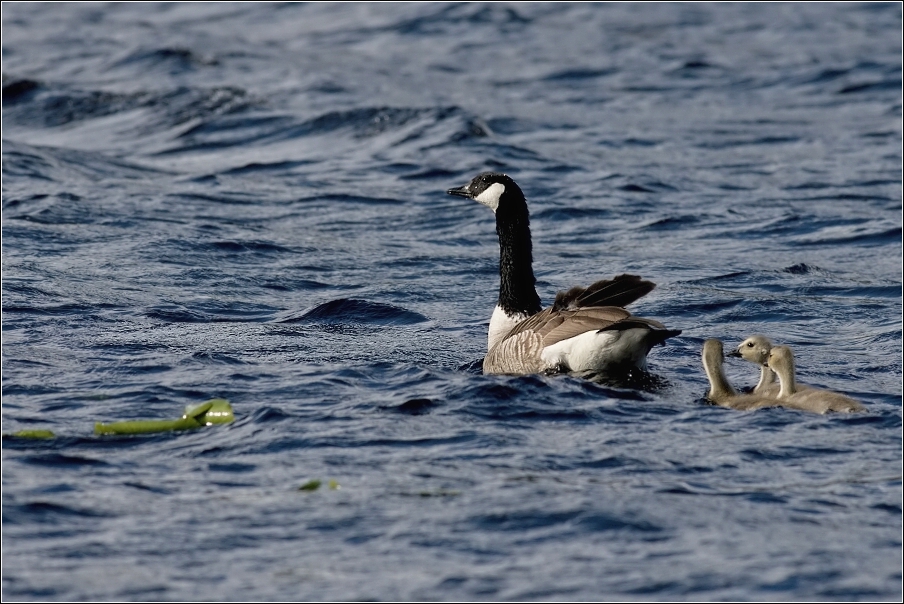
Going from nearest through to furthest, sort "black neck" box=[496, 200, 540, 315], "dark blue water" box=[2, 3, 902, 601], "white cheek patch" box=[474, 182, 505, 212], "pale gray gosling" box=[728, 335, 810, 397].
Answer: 1. "dark blue water" box=[2, 3, 902, 601]
2. "pale gray gosling" box=[728, 335, 810, 397]
3. "black neck" box=[496, 200, 540, 315]
4. "white cheek patch" box=[474, 182, 505, 212]

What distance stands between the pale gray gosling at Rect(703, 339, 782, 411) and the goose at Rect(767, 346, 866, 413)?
12cm

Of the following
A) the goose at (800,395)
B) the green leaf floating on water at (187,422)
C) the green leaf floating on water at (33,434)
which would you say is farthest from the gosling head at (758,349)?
the green leaf floating on water at (33,434)

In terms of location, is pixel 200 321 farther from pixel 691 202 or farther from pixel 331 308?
pixel 691 202

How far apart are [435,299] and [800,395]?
5701 mm

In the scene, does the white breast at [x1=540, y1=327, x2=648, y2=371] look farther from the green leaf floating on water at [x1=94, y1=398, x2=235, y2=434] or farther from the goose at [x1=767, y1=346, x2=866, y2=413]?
the green leaf floating on water at [x1=94, y1=398, x2=235, y2=434]

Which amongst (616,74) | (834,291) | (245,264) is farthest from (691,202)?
(616,74)

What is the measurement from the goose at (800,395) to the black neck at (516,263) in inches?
98.2

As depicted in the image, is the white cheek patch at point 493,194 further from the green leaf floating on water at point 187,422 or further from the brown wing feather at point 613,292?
the green leaf floating on water at point 187,422

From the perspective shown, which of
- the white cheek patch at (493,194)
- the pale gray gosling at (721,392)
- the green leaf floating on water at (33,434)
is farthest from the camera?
the white cheek patch at (493,194)

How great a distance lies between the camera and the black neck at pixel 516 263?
12344 millimetres

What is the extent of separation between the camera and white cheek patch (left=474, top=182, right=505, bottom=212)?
1265 centimetres

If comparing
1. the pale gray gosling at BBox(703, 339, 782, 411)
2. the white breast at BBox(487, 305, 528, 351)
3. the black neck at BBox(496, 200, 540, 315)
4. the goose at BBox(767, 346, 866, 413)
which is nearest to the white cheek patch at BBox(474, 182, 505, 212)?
the black neck at BBox(496, 200, 540, 315)

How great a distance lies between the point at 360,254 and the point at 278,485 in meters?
8.97

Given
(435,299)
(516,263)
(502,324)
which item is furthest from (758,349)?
(435,299)
